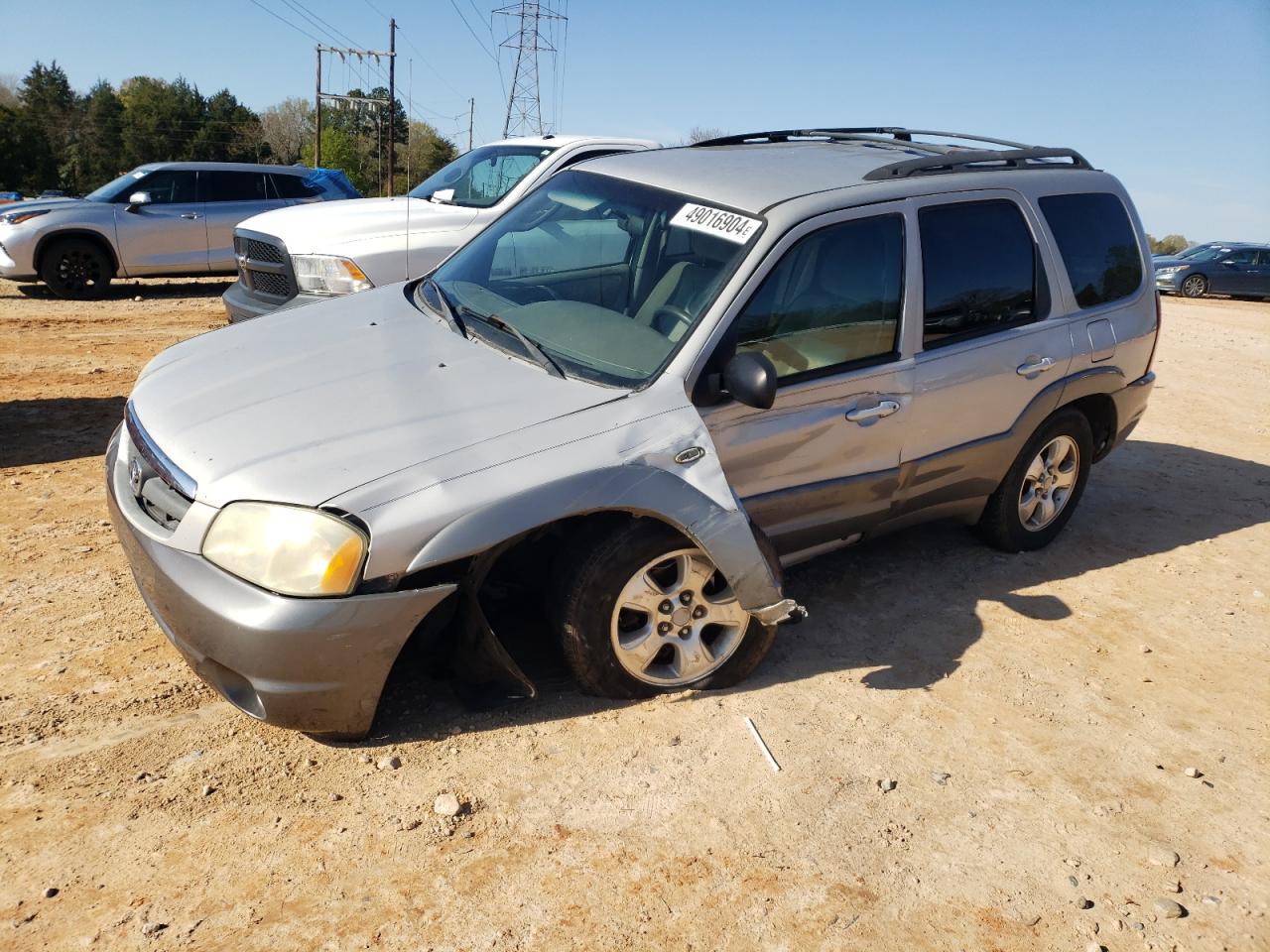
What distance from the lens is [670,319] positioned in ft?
12.4

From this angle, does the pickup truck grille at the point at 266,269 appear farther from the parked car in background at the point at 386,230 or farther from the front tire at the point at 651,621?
the front tire at the point at 651,621

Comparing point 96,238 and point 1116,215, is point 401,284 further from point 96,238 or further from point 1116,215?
point 96,238

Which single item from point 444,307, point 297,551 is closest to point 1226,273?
point 444,307

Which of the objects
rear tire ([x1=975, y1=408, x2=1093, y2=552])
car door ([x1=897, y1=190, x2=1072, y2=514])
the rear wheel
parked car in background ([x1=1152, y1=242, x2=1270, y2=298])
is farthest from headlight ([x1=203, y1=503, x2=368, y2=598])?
the rear wheel

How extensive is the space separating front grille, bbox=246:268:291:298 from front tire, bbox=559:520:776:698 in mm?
4803

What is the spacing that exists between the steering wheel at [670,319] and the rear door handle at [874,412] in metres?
0.80

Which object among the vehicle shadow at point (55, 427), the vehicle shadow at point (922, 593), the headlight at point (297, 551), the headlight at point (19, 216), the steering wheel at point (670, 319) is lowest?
the vehicle shadow at point (55, 427)

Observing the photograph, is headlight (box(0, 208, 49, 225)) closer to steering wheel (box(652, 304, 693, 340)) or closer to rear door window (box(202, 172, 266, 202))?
rear door window (box(202, 172, 266, 202))

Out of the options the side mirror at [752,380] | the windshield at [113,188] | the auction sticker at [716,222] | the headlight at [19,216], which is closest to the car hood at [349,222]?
the auction sticker at [716,222]

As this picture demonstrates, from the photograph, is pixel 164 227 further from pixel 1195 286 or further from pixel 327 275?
pixel 1195 286

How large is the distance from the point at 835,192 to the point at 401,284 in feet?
6.70

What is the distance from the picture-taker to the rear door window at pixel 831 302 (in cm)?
381

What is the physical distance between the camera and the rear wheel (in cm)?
2338

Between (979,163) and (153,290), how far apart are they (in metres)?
12.4
